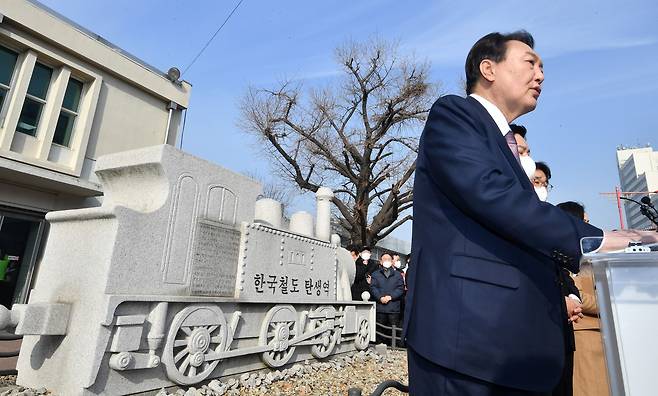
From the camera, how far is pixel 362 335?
6.10 m

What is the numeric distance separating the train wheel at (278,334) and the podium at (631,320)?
395 cm

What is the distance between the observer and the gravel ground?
3.54 metres

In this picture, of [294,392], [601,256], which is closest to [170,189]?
[294,392]

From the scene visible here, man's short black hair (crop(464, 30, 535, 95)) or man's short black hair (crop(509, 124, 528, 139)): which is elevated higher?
man's short black hair (crop(509, 124, 528, 139))

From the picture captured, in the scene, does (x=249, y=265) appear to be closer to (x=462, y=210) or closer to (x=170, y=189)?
(x=170, y=189)

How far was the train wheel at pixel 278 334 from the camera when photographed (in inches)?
168

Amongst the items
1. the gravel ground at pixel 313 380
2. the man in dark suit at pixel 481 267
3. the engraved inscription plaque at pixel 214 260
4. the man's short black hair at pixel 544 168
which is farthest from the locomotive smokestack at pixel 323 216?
the man in dark suit at pixel 481 267

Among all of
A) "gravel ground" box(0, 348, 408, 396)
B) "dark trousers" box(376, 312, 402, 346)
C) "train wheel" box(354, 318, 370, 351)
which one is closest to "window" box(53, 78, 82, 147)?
"gravel ground" box(0, 348, 408, 396)

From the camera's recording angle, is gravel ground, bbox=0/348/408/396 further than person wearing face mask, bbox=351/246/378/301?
No

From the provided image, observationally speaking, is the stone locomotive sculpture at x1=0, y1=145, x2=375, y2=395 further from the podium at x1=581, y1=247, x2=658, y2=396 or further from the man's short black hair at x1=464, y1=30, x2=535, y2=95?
the podium at x1=581, y1=247, x2=658, y2=396

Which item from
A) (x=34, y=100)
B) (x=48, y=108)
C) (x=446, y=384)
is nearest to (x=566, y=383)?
(x=446, y=384)

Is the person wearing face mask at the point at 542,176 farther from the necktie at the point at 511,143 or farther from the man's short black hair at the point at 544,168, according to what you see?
the necktie at the point at 511,143

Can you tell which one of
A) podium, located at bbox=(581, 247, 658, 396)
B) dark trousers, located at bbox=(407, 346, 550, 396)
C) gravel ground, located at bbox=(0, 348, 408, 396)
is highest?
podium, located at bbox=(581, 247, 658, 396)

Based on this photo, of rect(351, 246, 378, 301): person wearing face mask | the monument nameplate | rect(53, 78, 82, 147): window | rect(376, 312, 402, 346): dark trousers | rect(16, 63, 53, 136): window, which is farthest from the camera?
rect(53, 78, 82, 147): window
